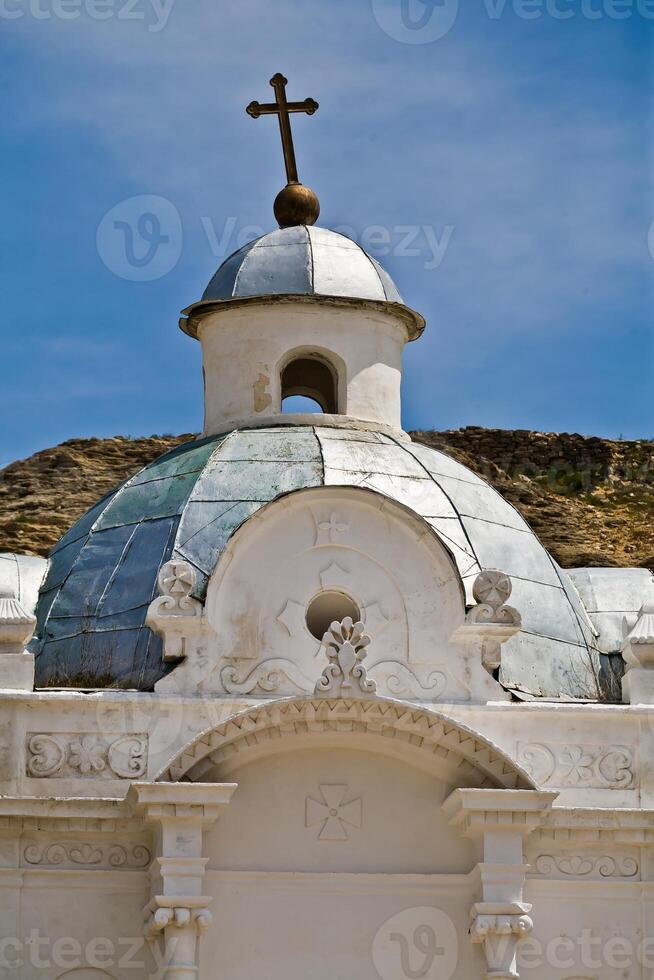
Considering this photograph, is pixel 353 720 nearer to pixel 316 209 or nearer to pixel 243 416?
pixel 243 416

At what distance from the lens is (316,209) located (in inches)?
1151

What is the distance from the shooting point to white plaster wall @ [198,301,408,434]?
27.4m

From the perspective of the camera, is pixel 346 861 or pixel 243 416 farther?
pixel 243 416

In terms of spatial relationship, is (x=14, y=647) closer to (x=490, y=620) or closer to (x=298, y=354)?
(x=490, y=620)

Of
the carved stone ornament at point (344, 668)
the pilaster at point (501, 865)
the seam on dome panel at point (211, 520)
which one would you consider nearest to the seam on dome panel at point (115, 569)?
the seam on dome panel at point (211, 520)

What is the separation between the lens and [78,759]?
22703 mm

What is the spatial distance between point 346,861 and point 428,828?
824 mm

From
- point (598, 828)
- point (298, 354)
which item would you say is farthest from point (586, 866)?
point (298, 354)

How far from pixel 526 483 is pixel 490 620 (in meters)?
25.1

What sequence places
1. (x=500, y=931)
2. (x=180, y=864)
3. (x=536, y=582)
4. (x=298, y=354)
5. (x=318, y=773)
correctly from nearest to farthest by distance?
(x=180, y=864) < (x=500, y=931) < (x=318, y=773) < (x=536, y=582) < (x=298, y=354)

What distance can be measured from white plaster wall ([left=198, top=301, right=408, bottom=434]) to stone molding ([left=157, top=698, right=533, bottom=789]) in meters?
5.66

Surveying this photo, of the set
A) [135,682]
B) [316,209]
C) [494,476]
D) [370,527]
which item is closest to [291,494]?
[370,527]

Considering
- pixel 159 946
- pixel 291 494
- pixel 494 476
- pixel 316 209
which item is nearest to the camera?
pixel 159 946

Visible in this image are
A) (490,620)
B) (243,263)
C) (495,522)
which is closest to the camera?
(490,620)
